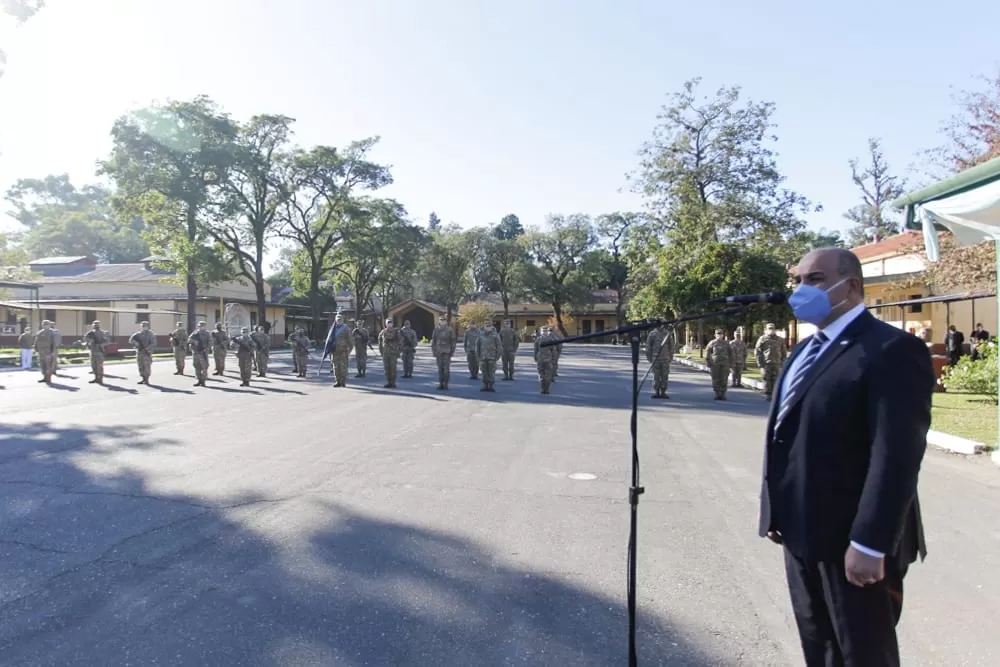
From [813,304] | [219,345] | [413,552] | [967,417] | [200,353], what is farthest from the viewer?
[219,345]

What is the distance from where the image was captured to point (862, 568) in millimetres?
2240

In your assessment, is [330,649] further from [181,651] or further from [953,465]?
[953,465]

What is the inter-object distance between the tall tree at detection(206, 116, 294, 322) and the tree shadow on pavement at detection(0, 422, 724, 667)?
107 feet

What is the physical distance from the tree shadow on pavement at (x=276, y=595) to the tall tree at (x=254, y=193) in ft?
107

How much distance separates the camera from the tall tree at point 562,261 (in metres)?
63.5

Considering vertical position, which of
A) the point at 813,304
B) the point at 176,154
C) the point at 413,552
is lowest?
the point at 413,552

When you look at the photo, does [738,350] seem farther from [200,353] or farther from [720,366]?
[200,353]

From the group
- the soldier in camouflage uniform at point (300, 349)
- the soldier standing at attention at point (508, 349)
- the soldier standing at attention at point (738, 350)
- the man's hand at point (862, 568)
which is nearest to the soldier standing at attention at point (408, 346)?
the soldier standing at attention at point (508, 349)

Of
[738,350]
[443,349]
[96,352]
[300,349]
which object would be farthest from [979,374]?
[96,352]

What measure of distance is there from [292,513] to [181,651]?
2453 millimetres

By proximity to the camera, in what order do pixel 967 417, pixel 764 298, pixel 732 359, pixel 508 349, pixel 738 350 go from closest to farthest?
pixel 764 298 → pixel 967 417 → pixel 732 359 → pixel 738 350 → pixel 508 349

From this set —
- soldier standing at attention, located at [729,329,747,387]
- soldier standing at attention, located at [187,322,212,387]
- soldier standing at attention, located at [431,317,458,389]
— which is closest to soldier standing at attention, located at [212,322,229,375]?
soldier standing at attention, located at [187,322,212,387]

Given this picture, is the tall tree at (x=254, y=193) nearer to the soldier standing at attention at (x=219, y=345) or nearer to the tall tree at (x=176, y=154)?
the tall tree at (x=176, y=154)

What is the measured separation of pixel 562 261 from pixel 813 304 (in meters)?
62.8
